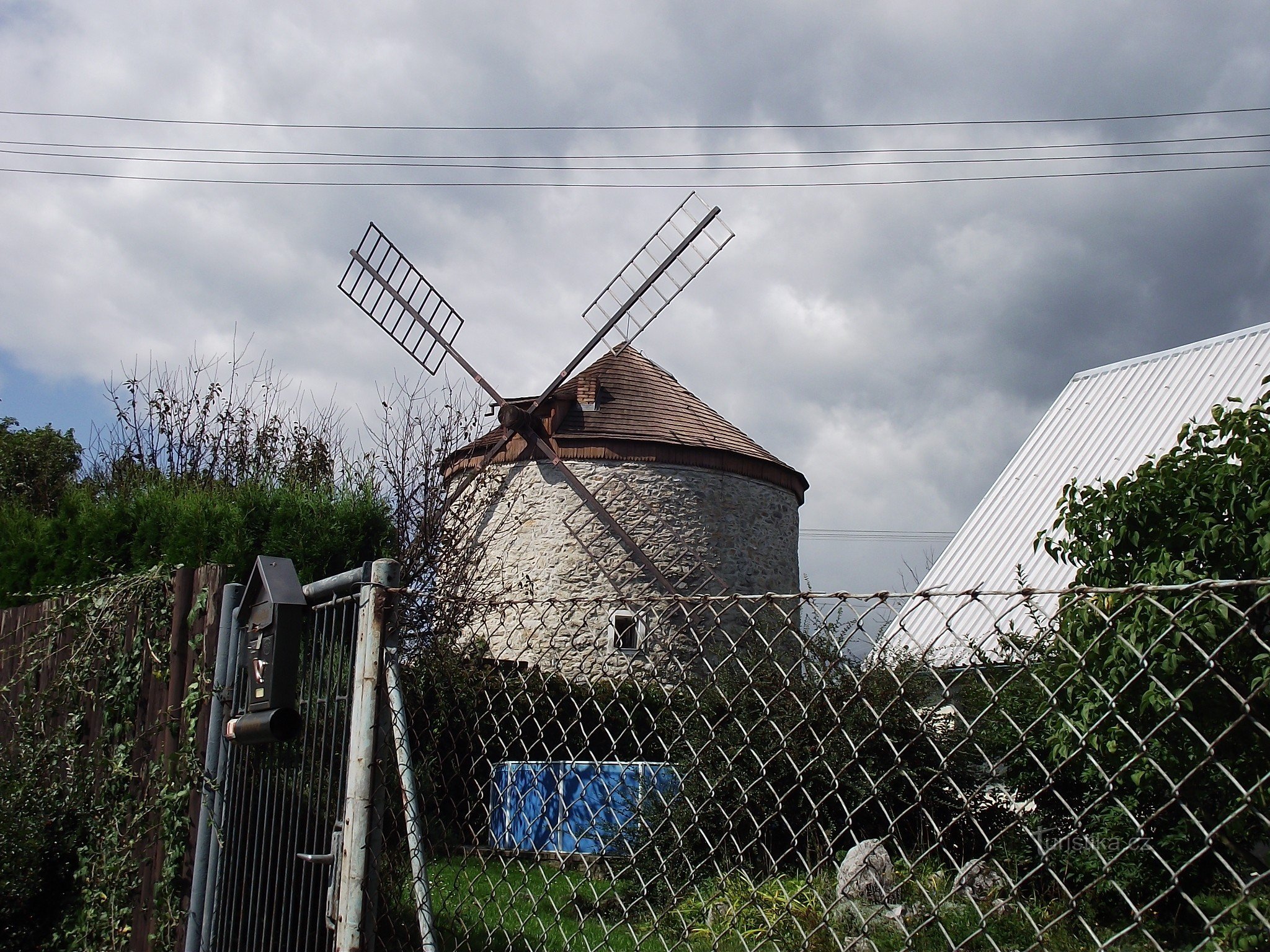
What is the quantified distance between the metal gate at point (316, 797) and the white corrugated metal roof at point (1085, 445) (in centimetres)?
870

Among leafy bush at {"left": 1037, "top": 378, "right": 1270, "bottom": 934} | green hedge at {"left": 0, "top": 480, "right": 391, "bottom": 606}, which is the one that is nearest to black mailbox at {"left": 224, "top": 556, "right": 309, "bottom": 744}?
leafy bush at {"left": 1037, "top": 378, "right": 1270, "bottom": 934}

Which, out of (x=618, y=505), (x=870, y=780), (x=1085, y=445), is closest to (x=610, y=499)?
(x=618, y=505)

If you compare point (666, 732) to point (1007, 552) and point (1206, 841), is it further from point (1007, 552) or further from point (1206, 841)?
point (1007, 552)

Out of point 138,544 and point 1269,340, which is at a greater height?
point 1269,340

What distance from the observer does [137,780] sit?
3.46 metres

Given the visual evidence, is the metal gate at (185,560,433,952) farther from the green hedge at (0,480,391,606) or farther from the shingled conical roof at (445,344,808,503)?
the shingled conical roof at (445,344,808,503)

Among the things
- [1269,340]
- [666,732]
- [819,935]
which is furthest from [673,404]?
[819,935]

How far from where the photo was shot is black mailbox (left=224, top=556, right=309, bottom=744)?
2.46 meters

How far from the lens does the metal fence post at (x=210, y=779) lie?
9.35 feet

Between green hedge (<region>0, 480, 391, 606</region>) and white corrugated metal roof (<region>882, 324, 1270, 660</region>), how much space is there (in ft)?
20.8

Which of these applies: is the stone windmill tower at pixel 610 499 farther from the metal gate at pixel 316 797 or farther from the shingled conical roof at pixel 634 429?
the metal gate at pixel 316 797

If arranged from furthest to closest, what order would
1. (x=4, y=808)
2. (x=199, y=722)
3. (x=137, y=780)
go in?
(x=4, y=808), (x=137, y=780), (x=199, y=722)

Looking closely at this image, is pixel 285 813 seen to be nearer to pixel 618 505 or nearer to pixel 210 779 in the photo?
pixel 210 779

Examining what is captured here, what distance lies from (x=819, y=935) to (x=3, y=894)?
3279 mm
